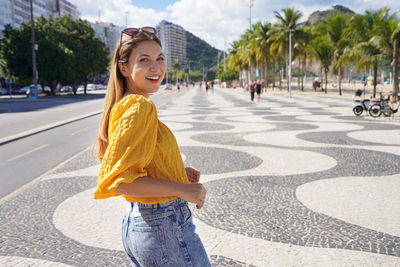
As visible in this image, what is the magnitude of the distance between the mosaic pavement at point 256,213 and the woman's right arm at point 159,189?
1.65 meters

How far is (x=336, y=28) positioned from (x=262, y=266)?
38.9m

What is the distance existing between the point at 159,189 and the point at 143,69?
53cm

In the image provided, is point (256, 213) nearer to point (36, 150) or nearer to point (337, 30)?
point (36, 150)

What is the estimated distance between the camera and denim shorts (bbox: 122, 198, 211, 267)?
153 centimetres

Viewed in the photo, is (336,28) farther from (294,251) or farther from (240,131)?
(294,251)

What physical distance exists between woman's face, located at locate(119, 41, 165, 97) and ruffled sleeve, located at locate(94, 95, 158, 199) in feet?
0.57

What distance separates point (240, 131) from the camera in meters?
11.0

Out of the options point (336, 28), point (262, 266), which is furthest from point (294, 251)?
point (336, 28)

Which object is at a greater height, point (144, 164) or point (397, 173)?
point (144, 164)

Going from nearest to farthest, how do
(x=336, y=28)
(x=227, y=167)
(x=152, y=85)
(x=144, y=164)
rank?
(x=144, y=164) → (x=152, y=85) → (x=227, y=167) → (x=336, y=28)

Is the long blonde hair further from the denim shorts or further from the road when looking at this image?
the road

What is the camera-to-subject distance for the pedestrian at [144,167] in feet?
4.64

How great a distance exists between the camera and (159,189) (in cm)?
148

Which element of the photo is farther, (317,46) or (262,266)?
(317,46)
